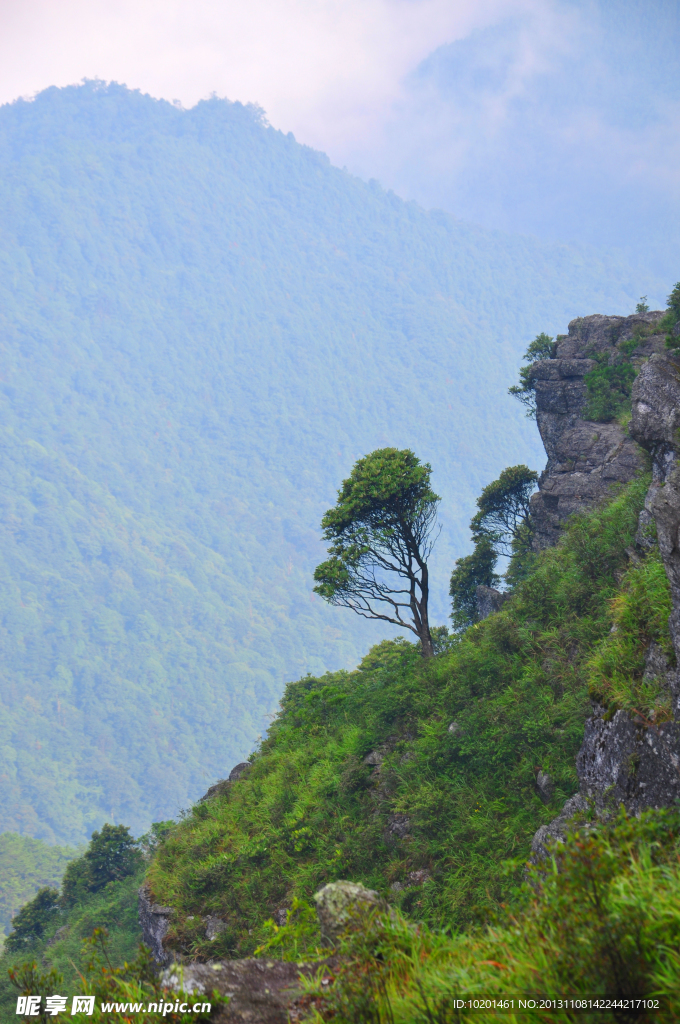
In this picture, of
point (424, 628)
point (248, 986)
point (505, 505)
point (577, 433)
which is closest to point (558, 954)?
point (248, 986)

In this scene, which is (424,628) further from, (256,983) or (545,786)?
(256,983)

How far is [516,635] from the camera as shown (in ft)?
57.2

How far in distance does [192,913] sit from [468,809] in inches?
318

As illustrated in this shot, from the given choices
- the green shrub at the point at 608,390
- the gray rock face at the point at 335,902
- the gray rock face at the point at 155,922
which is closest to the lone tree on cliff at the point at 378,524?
the gray rock face at the point at 155,922

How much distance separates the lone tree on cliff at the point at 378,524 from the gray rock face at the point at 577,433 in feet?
28.5

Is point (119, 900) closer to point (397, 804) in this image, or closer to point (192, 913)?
point (192, 913)

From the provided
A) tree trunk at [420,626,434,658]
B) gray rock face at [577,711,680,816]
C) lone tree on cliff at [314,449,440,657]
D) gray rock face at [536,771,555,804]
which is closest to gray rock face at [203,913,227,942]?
gray rock face at [536,771,555,804]

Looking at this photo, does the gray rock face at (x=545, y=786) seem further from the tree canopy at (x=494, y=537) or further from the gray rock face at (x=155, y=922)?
the tree canopy at (x=494, y=537)

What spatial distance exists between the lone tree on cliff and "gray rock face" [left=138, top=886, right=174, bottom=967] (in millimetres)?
10678

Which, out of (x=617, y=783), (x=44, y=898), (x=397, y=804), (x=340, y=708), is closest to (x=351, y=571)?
(x=340, y=708)

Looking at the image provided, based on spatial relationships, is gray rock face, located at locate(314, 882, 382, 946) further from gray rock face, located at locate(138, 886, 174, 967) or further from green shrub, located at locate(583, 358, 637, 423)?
green shrub, located at locate(583, 358, 637, 423)

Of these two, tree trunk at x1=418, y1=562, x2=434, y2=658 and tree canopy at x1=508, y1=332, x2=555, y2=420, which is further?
tree canopy at x1=508, y1=332, x2=555, y2=420

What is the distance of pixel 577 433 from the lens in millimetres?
31031

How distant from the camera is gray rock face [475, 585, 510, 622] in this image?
30.1 meters
